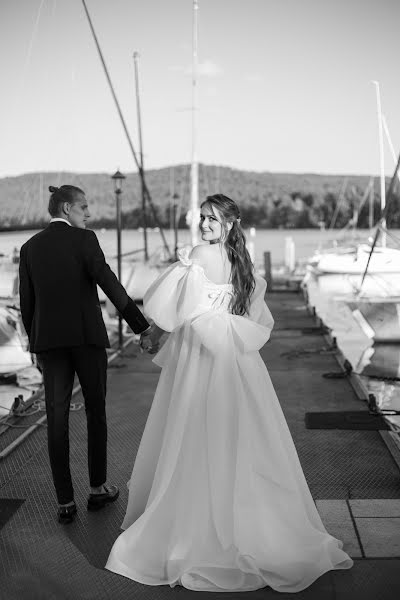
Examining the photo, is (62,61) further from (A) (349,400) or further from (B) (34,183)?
(A) (349,400)

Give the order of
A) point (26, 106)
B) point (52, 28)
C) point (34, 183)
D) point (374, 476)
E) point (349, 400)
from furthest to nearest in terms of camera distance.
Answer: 1. point (34, 183)
2. point (26, 106)
3. point (52, 28)
4. point (349, 400)
5. point (374, 476)

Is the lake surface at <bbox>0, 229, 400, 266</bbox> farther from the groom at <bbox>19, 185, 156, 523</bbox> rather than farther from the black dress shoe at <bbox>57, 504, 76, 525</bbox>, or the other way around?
the black dress shoe at <bbox>57, 504, 76, 525</bbox>

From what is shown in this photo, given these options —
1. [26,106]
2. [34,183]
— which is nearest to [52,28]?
[26,106]

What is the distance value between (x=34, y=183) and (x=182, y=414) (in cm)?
1298

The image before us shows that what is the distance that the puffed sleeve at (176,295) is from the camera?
3412 mm

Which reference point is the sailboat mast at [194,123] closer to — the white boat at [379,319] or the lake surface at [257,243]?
the lake surface at [257,243]

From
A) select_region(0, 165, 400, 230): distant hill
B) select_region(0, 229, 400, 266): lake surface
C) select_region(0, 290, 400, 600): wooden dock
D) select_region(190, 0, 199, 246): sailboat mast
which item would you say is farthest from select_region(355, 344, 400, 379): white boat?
select_region(0, 165, 400, 230): distant hill

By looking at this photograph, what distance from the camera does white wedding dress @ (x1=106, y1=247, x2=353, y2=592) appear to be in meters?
3.14

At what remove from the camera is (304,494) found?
3.40 metres

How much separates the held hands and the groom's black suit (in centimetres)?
4

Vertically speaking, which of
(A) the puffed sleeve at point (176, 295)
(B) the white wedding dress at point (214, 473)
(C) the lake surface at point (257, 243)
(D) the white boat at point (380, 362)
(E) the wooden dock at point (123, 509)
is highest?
(A) the puffed sleeve at point (176, 295)

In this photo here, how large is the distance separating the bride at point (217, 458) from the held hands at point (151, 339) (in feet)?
0.74

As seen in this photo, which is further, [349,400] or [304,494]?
[349,400]

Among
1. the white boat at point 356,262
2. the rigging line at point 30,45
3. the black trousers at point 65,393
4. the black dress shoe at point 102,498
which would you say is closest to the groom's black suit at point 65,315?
the black trousers at point 65,393
